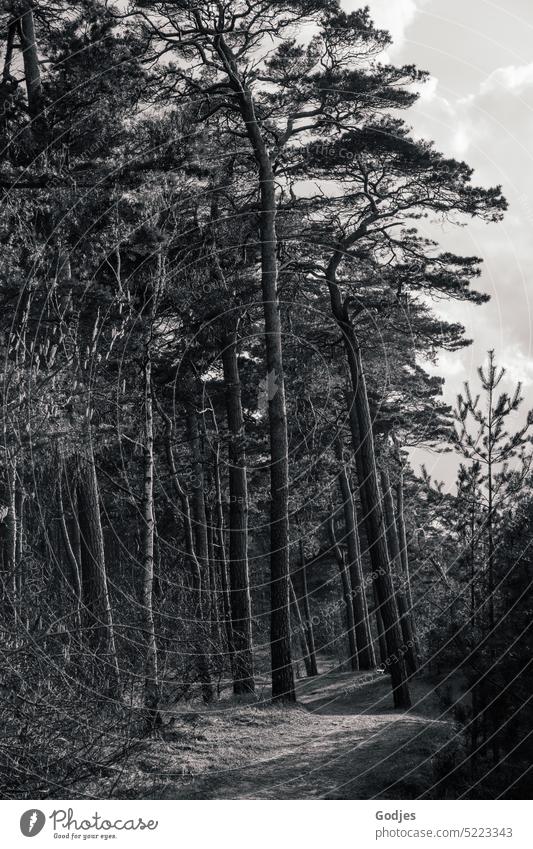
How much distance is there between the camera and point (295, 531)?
29422 millimetres

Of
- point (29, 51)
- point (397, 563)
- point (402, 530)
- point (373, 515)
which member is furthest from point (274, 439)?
point (402, 530)

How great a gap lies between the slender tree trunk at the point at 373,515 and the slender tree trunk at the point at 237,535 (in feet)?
8.94

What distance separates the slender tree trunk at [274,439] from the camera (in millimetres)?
15602

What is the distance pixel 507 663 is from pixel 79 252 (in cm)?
1034

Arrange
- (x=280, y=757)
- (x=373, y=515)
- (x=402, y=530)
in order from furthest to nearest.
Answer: (x=402, y=530) < (x=373, y=515) < (x=280, y=757)

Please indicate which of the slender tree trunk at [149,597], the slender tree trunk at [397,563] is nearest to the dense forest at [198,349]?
the slender tree trunk at [149,597]

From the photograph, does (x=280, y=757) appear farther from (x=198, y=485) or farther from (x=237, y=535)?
(x=198, y=485)

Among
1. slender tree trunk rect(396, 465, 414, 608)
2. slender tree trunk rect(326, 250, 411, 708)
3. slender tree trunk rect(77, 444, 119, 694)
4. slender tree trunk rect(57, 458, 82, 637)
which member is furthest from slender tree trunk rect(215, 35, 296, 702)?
slender tree trunk rect(396, 465, 414, 608)

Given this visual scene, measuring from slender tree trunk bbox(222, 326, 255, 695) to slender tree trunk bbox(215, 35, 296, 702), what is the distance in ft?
4.66

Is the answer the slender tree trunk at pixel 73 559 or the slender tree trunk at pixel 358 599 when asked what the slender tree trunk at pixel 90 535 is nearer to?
the slender tree trunk at pixel 73 559

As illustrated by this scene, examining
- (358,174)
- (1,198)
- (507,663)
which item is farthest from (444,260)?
(507,663)

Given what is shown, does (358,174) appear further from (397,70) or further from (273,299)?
(273,299)

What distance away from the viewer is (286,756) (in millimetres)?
11195

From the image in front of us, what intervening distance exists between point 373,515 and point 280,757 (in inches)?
319
